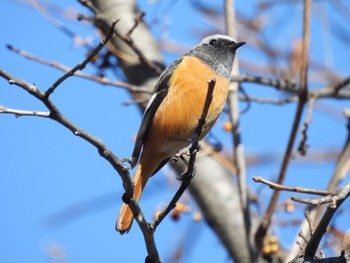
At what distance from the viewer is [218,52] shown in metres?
4.24

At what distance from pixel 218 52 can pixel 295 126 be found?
0.82m

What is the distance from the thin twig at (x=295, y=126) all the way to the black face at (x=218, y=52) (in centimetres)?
50

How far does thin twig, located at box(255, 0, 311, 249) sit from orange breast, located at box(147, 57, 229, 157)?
0.56m

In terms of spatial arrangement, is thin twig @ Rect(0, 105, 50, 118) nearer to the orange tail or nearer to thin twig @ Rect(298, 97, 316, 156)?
the orange tail

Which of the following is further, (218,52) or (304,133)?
(218,52)

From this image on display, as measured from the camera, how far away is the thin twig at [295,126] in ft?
12.9

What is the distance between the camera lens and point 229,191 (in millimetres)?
4488

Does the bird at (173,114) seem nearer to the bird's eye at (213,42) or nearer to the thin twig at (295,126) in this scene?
the bird's eye at (213,42)

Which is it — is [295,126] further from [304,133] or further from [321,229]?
[321,229]

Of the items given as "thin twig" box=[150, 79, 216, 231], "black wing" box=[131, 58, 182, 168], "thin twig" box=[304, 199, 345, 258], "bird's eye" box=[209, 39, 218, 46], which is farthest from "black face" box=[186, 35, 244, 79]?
"thin twig" box=[304, 199, 345, 258]

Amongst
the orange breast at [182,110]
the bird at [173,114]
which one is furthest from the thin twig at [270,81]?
the orange breast at [182,110]

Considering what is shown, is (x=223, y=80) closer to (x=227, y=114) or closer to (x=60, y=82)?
(x=227, y=114)

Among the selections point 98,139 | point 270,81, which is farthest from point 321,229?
point 270,81

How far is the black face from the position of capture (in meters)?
4.09
